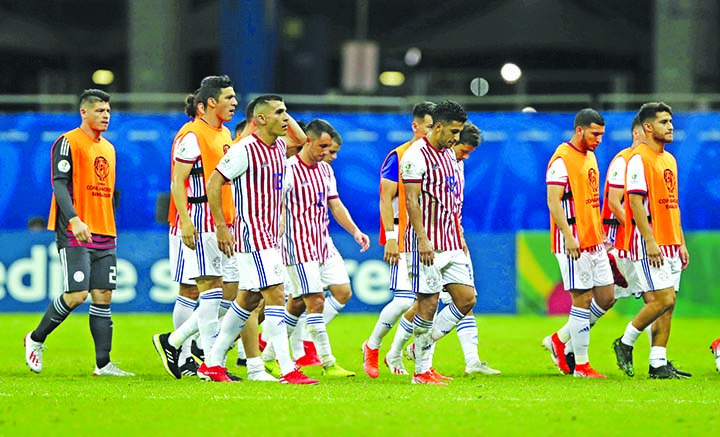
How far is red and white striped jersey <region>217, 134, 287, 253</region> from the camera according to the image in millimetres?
10758

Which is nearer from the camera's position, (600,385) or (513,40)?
(600,385)

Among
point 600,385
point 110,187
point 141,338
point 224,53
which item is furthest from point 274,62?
point 600,385

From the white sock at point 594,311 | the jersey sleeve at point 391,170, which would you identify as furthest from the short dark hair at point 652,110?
the jersey sleeve at point 391,170

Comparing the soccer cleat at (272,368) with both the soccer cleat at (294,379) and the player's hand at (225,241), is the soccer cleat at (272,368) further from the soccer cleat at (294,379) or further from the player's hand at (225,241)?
the player's hand at (225,241)

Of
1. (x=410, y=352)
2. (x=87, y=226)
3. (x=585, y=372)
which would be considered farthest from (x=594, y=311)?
(x=87, y=226)

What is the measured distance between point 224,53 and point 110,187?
501 inches

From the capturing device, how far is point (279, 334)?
1095 centimetres

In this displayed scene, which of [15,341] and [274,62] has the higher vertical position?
[274,62]

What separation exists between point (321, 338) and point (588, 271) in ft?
7.70

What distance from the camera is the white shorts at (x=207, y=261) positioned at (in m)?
11.4

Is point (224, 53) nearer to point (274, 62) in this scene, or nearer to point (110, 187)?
point (274, 62)

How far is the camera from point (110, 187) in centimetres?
1209

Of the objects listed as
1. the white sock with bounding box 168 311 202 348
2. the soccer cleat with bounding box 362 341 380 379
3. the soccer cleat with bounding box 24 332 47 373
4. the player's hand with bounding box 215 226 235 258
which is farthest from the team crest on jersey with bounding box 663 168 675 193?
the soccer cleat with bounding box 24 332 47 373

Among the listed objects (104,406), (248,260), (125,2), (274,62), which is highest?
(125,2)
